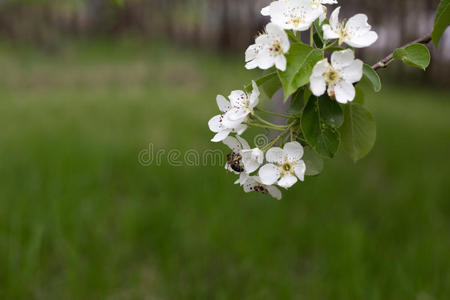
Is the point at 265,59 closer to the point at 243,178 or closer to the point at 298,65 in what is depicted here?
the point at 298,65

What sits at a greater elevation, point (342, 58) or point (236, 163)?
point (342, 58)

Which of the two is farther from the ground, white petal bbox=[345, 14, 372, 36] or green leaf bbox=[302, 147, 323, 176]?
white petal bbox=[345, 14, 372, 36]

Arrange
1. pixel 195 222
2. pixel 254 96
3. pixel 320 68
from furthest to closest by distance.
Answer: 1. pixel 195 222
2. pixel 254 96
3. pixel 320 68

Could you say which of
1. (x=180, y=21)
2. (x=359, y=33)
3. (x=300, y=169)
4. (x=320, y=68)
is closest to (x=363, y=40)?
(x=359, y=33)

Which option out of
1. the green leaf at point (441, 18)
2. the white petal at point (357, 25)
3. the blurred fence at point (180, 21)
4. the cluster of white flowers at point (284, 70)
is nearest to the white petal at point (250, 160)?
the cluster of white flowers at point (284, 70)

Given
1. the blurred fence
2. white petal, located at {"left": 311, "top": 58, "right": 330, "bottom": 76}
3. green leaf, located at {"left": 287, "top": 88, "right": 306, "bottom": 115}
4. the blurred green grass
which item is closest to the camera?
white petal, located at {"left": 311, "top": 58, "right": 330, "bottom": 76}

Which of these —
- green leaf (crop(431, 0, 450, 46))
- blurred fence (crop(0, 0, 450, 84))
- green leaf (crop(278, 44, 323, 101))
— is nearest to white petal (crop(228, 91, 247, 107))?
Result: green leaf (crop(278, 44, 323, 101))

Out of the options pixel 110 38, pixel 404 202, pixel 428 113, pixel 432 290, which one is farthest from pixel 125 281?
pixel 110 38

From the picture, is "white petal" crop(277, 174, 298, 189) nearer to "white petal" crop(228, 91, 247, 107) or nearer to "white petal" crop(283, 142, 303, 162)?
"white petal" crop(283, 142, 303, 162)
